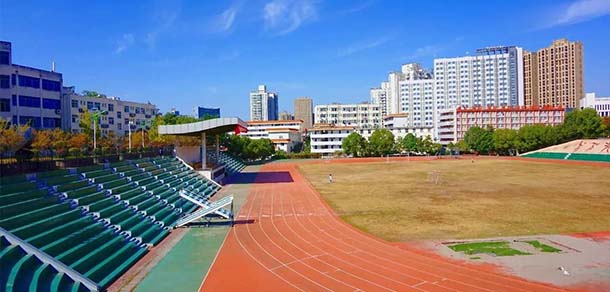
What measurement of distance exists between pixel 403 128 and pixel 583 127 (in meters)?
35.0

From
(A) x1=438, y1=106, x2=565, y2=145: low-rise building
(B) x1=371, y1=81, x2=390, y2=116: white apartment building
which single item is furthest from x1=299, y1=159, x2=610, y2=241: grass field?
(B) x1=371, y1=81, x2=390, y2=116: white apartment building

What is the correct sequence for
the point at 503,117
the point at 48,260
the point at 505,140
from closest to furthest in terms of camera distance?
the point at 48,260
the point at 505,140
the point at 503,117

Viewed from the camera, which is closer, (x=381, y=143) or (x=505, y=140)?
(x=505, y=140)

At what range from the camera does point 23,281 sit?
9.95m

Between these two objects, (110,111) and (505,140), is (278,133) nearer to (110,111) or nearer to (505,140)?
(110,111)

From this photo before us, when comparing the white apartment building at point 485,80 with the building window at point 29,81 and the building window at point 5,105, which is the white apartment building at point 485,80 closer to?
the building window at point 29,81

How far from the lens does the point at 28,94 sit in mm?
39062

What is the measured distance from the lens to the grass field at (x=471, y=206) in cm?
1819

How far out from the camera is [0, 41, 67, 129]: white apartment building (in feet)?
119

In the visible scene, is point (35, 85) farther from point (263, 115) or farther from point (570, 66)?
point (263, 115)

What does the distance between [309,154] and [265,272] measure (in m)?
71.8

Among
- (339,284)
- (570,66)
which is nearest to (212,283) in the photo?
(339,284)

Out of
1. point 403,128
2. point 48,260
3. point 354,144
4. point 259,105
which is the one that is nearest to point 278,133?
point 354,144

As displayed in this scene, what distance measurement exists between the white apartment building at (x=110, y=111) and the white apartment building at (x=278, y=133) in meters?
25.3
